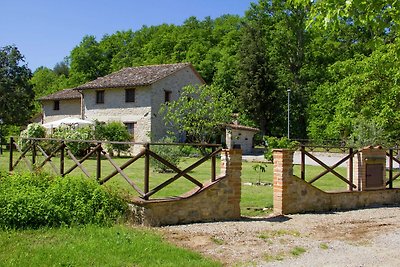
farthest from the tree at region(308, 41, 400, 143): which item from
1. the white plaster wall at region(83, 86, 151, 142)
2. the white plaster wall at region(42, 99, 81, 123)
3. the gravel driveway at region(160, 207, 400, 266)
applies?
the white plaster wall at region(42, 99, 81, 123)

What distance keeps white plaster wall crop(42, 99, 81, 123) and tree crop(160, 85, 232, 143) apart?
10867 mm

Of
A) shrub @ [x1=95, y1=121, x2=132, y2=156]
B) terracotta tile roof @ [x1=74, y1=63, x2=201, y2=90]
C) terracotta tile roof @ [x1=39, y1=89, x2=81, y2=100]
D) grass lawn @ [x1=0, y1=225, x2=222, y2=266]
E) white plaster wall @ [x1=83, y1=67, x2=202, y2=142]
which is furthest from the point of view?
terracotta tile roof @ [x1=39, y1=89, x2=81, y2=100]

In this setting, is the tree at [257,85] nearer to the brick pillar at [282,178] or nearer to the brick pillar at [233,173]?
the brick pillar at [282,178]

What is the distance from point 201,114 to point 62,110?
56.3 feet

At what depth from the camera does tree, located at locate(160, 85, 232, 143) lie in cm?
3047

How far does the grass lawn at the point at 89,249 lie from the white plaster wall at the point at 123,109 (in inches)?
1022

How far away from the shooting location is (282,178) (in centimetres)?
965

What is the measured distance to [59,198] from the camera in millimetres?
7527

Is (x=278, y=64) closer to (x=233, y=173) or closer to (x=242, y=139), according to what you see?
(x=242, y=139)

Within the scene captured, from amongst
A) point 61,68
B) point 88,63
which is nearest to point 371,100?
point 88,63

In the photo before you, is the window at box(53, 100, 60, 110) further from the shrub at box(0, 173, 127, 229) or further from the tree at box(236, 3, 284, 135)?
the shrub at box(0, 173, 127, 229)

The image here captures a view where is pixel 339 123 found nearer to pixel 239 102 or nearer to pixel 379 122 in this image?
pixel 379 122

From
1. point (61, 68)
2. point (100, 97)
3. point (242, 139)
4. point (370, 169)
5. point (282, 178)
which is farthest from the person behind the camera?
point (61, 68)

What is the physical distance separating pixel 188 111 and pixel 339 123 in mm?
10971
